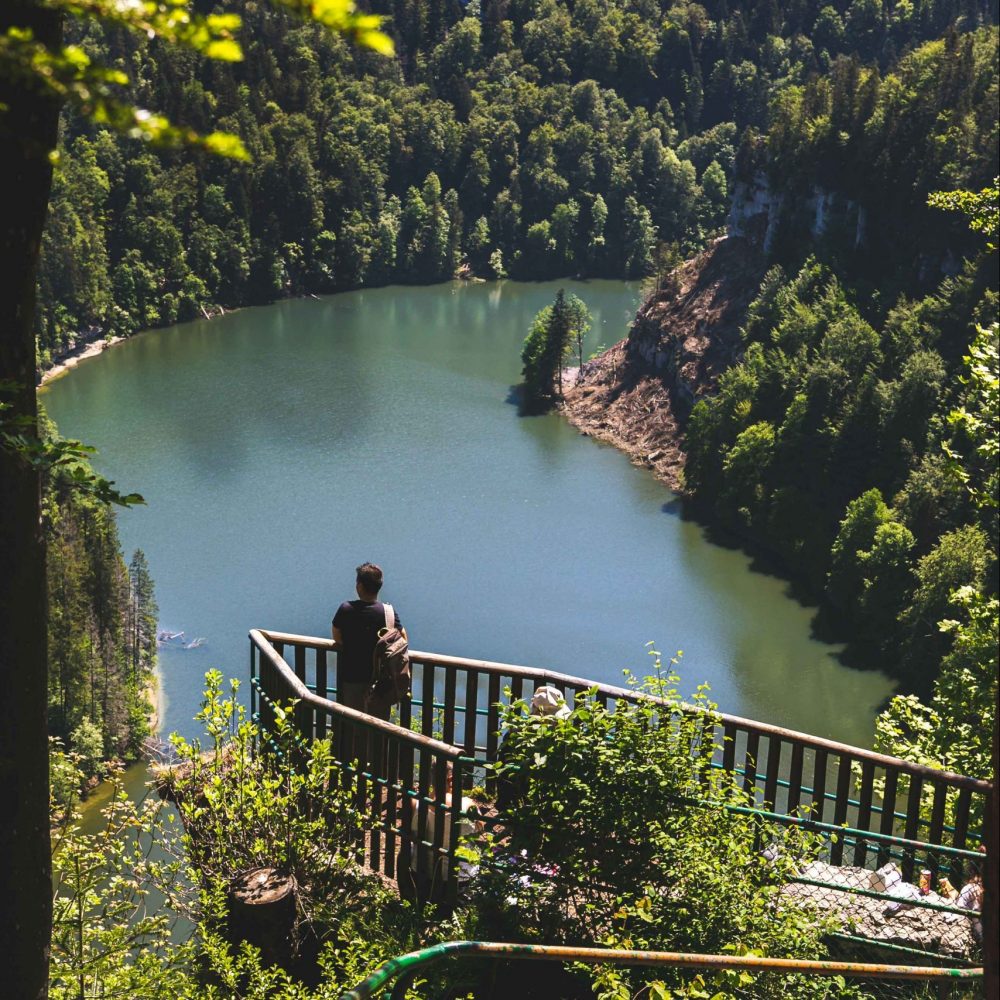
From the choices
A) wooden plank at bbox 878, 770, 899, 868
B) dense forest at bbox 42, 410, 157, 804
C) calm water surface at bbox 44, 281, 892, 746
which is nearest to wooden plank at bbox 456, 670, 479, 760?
wooden plank at bbox 878, 770, 899, 868

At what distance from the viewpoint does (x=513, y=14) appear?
412ft

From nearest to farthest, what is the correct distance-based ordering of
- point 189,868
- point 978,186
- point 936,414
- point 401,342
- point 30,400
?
1. point 30,400
2. point 189,868
3. point 936,414
4. point 978,186
5. point 401,342

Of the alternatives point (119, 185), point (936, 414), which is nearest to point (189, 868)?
point (936, 414)

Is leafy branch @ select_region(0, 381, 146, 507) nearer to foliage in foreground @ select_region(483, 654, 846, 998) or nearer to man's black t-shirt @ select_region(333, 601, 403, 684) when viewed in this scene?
foliage in foreground @ select_region(483, 654, 846, 998)

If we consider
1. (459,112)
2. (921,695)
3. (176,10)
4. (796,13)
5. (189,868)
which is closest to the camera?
(176,10)

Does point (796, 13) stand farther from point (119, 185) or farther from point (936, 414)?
point (936, 414)

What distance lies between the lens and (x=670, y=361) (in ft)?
225

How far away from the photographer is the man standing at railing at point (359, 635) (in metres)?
9.56

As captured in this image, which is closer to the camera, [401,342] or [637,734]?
[637,734]

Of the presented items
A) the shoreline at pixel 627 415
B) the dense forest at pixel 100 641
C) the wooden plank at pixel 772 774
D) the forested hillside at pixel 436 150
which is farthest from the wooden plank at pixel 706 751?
the forested hillside at pixel 436 150

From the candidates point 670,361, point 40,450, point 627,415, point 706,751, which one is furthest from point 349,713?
point 670,361

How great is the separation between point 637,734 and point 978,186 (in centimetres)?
5423

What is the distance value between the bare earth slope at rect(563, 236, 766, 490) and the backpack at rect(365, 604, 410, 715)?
→ 51252mm

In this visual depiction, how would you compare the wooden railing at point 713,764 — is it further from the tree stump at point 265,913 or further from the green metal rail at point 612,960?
the green metal rail at point 612,960
